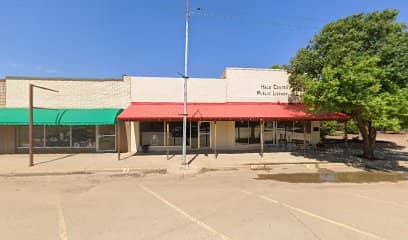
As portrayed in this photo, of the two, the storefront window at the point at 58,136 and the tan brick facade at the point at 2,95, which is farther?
the storefront window at the point at 58,136

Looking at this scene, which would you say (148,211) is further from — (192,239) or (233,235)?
(233,235)

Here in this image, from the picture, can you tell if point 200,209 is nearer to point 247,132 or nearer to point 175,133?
point 175,133

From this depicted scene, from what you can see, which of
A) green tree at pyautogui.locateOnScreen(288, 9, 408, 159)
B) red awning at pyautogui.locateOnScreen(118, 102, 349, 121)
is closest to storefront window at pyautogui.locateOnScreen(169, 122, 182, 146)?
red awning at pyautogui.locateOnScreen(118, 102, 349, 121)

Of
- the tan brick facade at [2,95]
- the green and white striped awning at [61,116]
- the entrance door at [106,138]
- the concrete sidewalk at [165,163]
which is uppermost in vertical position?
the tan brick facade at [2,95]

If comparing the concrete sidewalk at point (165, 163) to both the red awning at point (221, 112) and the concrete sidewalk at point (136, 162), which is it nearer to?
the concrete sidewalk at point (136, 162)

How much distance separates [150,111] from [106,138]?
4365mm

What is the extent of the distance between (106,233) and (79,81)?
14.1 m

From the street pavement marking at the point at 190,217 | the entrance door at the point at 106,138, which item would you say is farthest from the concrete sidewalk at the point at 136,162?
the street pavement marking at the point at 190,217

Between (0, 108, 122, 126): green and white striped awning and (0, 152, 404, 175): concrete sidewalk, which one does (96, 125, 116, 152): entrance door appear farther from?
(0, 152, 404, 175): concrete sidewalk

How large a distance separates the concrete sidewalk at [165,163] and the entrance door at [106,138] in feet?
6.31

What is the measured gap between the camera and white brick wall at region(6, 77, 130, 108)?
602 inches

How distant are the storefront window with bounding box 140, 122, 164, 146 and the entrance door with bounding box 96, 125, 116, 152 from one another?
2037mm

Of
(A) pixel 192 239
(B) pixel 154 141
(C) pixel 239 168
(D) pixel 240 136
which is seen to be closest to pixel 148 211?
(A) pixel 192 239

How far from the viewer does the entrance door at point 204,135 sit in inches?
663
